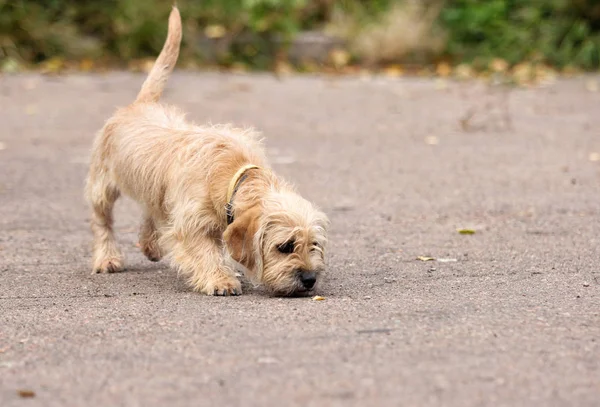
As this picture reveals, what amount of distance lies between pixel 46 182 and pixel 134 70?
7.83m

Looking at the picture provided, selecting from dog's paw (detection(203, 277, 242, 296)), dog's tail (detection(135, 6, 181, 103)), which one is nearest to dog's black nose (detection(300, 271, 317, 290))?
dog's paw (detection(203, 277, 242, 296))

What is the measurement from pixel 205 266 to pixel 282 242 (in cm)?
62

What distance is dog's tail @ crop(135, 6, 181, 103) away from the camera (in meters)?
7.36

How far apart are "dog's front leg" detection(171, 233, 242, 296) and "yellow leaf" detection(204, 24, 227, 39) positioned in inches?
525

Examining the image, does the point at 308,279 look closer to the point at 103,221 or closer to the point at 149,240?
the point at 149,240

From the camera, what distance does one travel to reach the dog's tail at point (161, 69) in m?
7.36

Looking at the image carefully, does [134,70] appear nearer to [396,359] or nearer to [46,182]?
[46,182]

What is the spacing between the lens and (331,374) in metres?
4.27

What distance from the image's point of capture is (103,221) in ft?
23.6

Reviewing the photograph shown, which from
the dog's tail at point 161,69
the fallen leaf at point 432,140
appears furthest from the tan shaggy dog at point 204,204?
the fallen leaf at point 432,140

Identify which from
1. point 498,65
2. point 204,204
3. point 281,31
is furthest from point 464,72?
point 204,204

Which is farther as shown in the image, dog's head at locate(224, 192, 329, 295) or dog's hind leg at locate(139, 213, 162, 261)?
dog's hind leg at locate(139, 213, 162, 261)

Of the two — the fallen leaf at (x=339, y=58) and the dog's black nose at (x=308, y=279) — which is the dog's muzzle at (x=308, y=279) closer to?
the dog's black nose at (x=308, y=279)

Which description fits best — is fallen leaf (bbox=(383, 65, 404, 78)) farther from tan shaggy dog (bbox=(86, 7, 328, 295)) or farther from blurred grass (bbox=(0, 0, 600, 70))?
tan shaggy dog (bbox=(86, 7, 328, 295))
